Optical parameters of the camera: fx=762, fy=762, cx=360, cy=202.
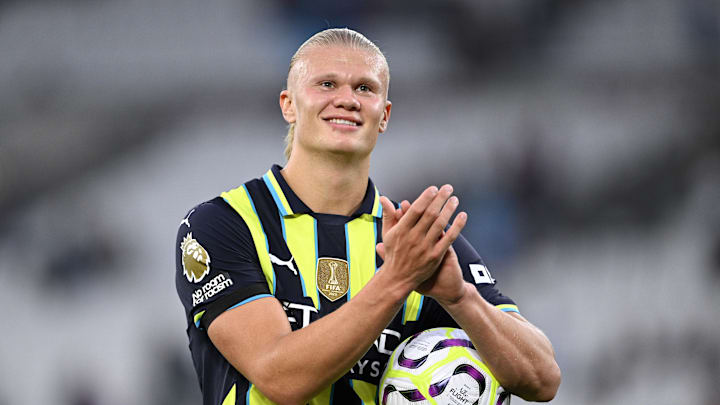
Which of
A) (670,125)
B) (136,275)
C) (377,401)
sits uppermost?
(670,125)

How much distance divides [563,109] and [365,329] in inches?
147

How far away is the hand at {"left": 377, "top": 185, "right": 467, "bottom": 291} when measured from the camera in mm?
1780

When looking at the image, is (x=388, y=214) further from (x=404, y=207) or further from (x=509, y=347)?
(x=509, y=347)

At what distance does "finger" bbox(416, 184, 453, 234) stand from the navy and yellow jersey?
0.58m

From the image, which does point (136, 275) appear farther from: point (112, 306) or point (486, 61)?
point (486, 61)

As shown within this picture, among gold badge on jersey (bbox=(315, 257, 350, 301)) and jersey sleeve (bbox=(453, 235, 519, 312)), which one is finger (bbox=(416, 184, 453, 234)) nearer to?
gold badge on jersey (bbox=(315, 257, 350, 301))

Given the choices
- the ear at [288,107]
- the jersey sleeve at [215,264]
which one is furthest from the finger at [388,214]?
the ear at [288,107]

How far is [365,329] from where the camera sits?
1.87m

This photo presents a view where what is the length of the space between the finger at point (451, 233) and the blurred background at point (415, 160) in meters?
2.92

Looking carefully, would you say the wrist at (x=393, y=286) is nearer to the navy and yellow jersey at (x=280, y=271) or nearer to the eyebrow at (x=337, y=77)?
the navy and yellow jersey at (x=280, y=271)

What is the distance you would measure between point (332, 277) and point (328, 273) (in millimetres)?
18

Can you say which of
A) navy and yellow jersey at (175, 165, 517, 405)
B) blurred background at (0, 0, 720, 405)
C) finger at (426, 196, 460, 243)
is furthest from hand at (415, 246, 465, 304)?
blurred background at (0, 0, 720, 405)

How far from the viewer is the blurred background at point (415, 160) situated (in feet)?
14.7

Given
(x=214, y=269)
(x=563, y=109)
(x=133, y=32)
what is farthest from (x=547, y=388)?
(x=133, y=32)
